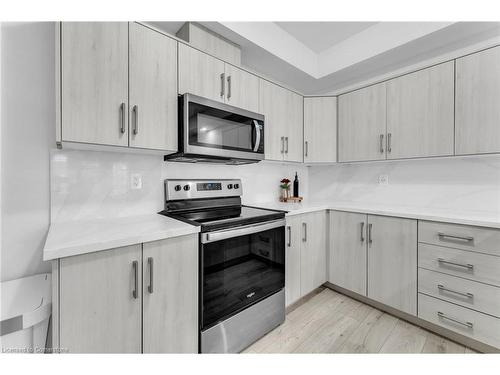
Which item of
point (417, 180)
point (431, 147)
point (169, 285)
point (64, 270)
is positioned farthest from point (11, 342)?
point (417, 180)

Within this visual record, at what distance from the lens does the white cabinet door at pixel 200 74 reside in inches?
60.2

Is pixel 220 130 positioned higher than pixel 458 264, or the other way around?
pixel 220 130

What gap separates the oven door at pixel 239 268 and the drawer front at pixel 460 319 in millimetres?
1095

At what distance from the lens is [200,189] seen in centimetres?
191

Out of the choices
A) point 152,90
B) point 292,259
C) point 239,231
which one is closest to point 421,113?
point 292,259

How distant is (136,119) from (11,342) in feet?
3.82

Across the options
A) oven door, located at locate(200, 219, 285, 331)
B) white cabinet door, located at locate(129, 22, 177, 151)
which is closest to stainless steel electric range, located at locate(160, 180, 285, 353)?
oven door, located at locate(200, 219, 285, 331)

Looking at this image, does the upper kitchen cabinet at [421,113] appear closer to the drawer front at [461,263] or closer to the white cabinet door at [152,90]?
the drawer front at [461,263]

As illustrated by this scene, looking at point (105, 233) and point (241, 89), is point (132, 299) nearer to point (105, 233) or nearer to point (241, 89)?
point (105, 233)

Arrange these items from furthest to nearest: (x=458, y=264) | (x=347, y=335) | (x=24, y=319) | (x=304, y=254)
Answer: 1. (x=304, y=254)
2. (x=347, y=335)
3. (x=458, y=264)
4. (x=24, y=319)

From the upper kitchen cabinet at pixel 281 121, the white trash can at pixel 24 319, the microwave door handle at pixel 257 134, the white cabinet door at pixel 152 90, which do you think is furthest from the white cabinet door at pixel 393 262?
the white trash can at pixel 24 319

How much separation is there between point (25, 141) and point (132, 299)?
111cm

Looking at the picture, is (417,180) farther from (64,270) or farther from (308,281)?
(64,270)

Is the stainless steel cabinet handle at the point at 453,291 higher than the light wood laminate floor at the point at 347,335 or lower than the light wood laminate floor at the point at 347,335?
higher
